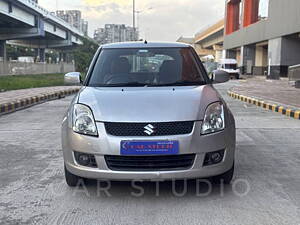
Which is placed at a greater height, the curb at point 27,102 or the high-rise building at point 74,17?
the high-rise building at point 74,17

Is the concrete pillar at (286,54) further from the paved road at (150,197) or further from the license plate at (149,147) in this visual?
the license plate at (149,147)

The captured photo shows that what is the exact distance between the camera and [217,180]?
4.09 metres

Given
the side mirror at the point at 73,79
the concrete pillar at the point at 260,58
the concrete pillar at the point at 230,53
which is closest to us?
the side mirror at the point at 73,79

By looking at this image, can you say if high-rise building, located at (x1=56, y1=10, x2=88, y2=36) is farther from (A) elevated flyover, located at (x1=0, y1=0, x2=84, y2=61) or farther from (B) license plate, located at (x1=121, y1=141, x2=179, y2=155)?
(B) license plate, located at (x1=121, y1=141, x2=179, y2=155)

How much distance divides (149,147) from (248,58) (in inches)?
1687

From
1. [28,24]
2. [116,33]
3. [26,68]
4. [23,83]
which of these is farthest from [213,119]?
[116,33]

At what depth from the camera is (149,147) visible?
3447 mm

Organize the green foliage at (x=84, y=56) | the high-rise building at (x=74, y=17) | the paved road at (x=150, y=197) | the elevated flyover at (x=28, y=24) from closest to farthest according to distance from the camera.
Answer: the paved road at (x=150, y=197)
the elevated flyover at (x=28, y=24)
the green foliage at (x=84, y=56)
the high-rise building at (x=74, y=17)

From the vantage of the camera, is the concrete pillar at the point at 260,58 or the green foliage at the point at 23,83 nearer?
the green foliage at the point at 23,83

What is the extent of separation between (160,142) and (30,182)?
1.79 m

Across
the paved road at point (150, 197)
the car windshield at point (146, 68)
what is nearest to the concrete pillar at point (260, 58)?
the paved road at point (150, 197)

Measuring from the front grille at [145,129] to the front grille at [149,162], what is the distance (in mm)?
215

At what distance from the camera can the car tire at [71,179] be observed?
4.03 meters

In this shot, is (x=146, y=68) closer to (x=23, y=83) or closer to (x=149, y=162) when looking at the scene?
(x=149, y=162)
